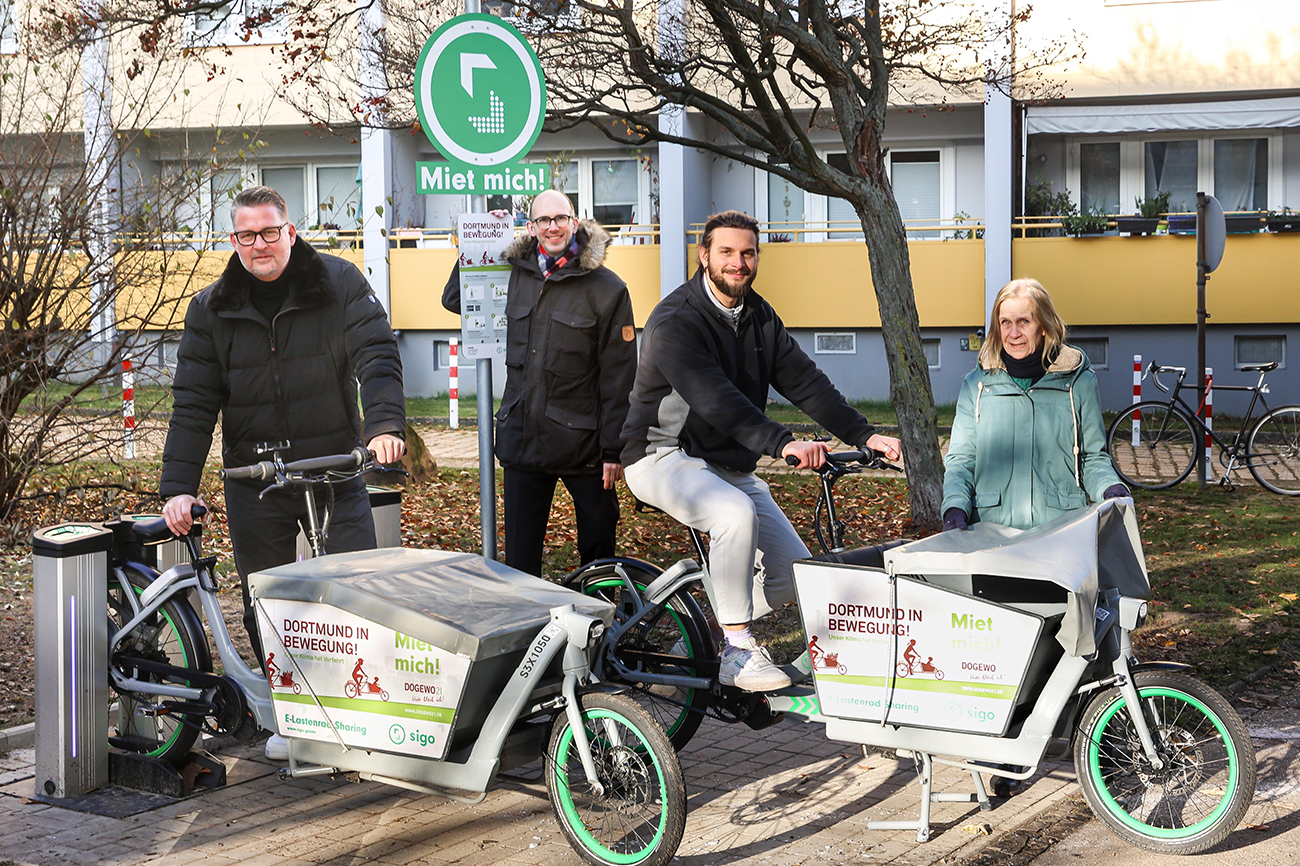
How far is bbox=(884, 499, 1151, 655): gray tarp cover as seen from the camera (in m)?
4.18

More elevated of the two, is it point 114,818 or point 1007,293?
point 1007,293

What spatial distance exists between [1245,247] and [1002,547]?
19.2 m

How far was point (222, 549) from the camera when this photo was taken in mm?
10727

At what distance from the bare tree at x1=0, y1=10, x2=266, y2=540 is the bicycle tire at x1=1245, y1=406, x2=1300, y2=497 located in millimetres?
10200

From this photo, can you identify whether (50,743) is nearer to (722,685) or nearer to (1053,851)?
(722,685)

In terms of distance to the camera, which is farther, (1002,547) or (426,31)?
(426,31)

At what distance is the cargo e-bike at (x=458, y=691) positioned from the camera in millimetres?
4246

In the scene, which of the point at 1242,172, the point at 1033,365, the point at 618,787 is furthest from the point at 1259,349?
the point at 618,787

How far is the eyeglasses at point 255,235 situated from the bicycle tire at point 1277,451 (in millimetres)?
11303

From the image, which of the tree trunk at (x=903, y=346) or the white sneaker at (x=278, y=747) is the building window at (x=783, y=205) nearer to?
the tree trunk at (x=903, y=346)

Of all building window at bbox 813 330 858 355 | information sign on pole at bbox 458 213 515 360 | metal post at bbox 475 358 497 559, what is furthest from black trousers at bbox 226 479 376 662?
building window at bbox 813 330 858 355

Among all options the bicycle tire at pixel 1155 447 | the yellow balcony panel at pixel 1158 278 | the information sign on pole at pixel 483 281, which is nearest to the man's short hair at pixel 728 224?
the information sign on pole at pixel 483 281

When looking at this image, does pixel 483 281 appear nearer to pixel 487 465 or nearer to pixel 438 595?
pixel 487 465

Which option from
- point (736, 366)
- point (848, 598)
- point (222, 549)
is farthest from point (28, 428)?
point (848, 598)
